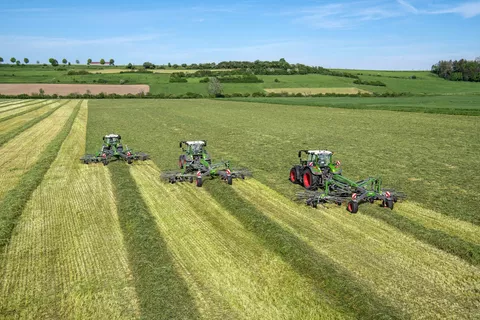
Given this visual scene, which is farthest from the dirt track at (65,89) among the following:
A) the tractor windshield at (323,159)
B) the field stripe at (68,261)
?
the tractor windshield at (323,159)

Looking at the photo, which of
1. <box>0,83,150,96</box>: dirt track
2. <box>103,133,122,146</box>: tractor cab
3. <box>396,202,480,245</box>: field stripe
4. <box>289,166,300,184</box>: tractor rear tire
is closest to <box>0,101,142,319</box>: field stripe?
<box>103,133,122,146</box>: tractor cab

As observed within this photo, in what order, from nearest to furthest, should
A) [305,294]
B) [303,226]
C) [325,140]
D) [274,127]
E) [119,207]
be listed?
[305,294]
[303,226]
[119,207]
[325,140]
[274,127]

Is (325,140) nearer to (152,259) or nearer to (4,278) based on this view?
(152,259)

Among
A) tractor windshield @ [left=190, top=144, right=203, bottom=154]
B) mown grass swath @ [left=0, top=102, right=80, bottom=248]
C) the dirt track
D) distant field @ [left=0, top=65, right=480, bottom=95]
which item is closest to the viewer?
mown grass swath @ [left=0, top=102, right=80, bottom=248]

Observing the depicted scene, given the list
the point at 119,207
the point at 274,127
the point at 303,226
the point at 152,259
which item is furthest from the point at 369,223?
the point at 274,127

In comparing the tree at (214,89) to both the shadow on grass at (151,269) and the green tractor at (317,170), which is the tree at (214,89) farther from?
the shadow on grass at (151,269)

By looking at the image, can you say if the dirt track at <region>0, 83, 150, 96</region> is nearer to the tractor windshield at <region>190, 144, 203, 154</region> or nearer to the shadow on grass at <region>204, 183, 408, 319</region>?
the tractor windshield at <region>190, 144, 203, 154</region>

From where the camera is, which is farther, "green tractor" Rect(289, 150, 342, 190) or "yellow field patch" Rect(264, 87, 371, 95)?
"yellow field patch" Rect(264, 87, 371, 95)
